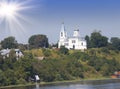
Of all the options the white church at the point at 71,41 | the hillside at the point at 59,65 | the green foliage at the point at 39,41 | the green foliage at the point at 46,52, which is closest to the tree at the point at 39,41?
the green foliage at the point at 39,41

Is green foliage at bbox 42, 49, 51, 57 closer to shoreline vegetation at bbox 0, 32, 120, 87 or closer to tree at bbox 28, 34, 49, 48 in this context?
shoreline vegetation at bbox 0, 32, 120, 87

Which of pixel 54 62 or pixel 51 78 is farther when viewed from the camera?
pixel 54 62

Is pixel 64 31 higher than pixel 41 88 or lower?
higher

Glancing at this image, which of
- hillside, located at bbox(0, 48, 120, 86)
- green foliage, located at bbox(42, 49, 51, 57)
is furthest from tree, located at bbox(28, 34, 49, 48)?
green foliage, located at bbox(42, 49, 51, 57)

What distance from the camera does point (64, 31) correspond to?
516 ft

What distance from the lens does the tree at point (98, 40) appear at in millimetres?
152250

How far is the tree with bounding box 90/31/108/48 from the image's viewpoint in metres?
152

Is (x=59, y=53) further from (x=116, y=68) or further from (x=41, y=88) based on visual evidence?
(x=41, y=88)

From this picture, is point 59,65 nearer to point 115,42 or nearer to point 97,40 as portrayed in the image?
point 97,40

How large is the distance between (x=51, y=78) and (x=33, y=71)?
5.06 metres

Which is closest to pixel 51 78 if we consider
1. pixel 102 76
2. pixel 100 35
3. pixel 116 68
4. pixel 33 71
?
pixel 33 71

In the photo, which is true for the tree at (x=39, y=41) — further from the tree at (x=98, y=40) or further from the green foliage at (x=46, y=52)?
the green foliage at (x=46, y=52)

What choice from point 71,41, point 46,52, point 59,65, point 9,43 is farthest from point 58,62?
point 71,41

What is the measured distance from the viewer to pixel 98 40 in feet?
502
